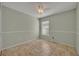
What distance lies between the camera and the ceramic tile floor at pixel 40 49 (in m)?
1.70

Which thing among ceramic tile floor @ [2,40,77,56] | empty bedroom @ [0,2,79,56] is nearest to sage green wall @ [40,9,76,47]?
empty bedroom @ [0,2,79,56]

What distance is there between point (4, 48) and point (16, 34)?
317 millimetres

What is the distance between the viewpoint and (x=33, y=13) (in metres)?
1.79

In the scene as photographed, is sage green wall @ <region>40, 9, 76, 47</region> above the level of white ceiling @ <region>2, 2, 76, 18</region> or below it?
below

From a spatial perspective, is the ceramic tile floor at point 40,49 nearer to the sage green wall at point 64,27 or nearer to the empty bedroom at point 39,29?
the empty bedroom at point 39,29

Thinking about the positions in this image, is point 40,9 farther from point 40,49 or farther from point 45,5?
point 40,49

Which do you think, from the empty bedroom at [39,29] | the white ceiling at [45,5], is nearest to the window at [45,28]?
the empty bedroom at [39,29]

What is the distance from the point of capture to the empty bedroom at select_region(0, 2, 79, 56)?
168 centimetres

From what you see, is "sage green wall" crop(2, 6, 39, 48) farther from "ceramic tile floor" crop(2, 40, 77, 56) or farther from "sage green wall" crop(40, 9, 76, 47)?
"sage green wall" crop(40, 9, 76, 47)

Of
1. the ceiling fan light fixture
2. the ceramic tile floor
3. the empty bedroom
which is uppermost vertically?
the ceiling fan light fixture

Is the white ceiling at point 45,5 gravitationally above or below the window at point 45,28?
above

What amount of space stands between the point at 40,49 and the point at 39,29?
1.19 feet

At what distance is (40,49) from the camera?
1756 mm

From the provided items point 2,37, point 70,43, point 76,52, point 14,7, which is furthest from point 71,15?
point 2,37
